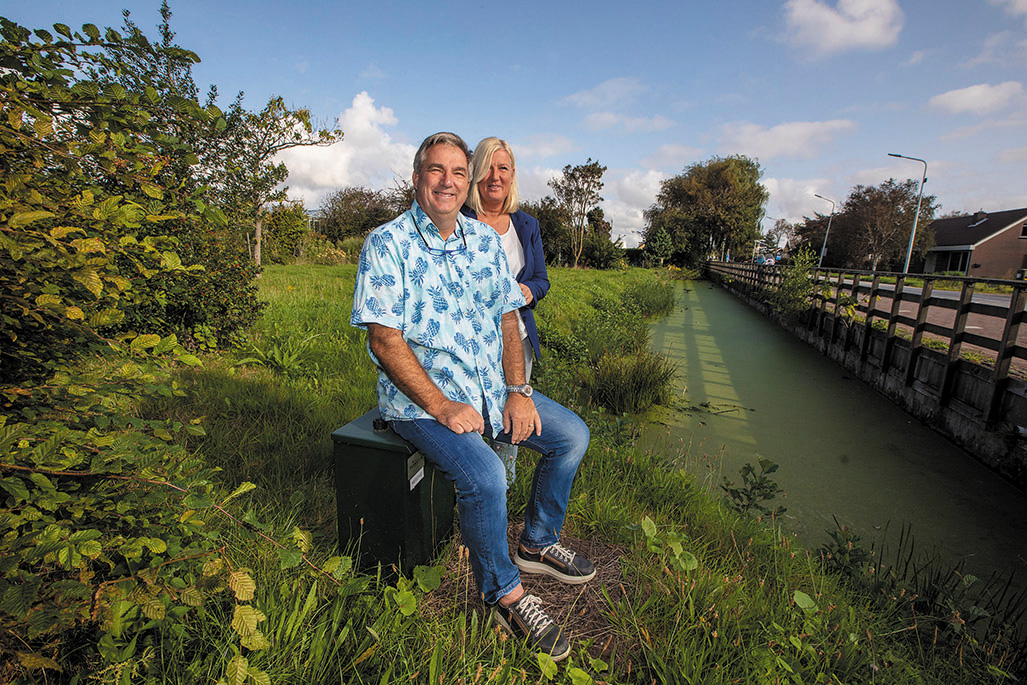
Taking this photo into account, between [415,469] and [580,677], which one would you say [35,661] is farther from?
[580,677]

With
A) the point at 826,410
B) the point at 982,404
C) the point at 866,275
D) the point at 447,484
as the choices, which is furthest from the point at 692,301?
the point at 447,484

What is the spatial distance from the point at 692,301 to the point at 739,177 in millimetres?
33504

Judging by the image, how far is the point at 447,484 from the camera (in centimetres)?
203

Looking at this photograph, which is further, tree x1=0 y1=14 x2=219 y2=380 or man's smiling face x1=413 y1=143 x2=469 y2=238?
man's smiling face x1=413 y1=143 x2=469 y2=238

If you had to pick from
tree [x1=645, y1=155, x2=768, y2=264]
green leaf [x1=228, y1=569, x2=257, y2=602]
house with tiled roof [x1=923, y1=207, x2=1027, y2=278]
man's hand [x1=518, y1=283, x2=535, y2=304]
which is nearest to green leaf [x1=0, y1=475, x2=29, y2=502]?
green leaf [x1=228, y1=569, x2=257, y2=602]

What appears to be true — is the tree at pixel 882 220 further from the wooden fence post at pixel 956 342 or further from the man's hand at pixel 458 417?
the man's hand at pixel 458 417

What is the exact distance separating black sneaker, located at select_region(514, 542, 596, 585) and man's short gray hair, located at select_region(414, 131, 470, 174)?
157cm

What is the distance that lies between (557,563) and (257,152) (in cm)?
877

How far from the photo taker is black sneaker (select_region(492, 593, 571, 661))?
1.59 meters

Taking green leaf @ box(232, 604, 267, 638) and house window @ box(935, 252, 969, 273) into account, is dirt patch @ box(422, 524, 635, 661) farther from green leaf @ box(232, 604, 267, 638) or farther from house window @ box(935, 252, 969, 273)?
house window @ box(935, 252, 969, 273)

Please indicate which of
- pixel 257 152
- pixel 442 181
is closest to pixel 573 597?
pixel 442 181

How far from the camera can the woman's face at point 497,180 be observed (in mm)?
2299

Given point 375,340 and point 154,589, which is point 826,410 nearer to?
point 375,340

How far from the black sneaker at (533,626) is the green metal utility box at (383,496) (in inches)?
14.4
